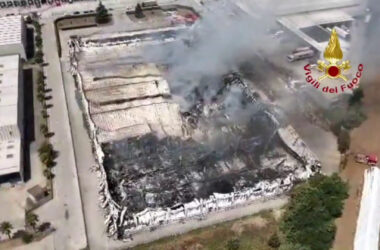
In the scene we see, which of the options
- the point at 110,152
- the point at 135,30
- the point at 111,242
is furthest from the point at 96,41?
the point at 111,242

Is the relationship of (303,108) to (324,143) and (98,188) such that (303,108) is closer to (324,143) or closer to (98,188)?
(324,143)

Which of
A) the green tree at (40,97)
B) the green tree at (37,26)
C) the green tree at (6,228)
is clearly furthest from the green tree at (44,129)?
the green tree at (37,26)

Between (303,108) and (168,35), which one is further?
(168,35)

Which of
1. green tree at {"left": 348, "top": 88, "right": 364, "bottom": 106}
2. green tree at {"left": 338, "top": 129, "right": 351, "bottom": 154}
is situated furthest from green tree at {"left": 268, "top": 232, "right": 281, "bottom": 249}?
green tree at {"left": 348, "top": 88, "right": 364, "bottom": 106}

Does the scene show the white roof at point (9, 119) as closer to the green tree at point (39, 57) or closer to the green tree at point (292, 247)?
the green tree at point (39, 57)

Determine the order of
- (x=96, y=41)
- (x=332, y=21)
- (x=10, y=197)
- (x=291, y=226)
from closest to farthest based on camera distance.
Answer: (x=291, y=226) < (x=10, y=197) < (x=96, y=41) < (x=332, y=21)
